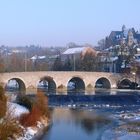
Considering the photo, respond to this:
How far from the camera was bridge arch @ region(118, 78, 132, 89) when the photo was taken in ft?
261

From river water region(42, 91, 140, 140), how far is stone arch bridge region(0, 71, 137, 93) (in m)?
15.9

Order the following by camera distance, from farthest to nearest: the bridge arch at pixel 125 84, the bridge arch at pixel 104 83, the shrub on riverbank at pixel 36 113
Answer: the bridge arch at pixel 104 83
the bridge arch at pixel 125 84
the shrub on riverbank at pixel 36 113

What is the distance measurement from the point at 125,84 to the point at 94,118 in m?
41.6

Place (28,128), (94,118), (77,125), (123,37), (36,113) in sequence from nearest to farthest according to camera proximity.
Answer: (28,128) < (36,113) < (77,125) < (94,118) < (123,37)

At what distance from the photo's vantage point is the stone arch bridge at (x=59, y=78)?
239 feet

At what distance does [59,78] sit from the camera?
77.1m

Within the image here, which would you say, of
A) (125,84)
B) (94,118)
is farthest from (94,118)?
(125,84)

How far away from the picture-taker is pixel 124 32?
148 metres

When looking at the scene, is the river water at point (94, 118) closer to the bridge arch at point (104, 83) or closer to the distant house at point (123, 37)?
the bridge arch at point (104, 83)

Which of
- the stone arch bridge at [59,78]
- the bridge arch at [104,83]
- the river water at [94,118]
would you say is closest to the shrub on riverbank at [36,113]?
the river water at [94,118]

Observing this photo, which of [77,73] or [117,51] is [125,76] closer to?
→ [77,73]

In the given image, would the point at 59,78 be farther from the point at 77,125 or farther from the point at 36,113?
the point at 36,113

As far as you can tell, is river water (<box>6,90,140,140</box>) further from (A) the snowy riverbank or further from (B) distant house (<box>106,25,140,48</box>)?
(B) distant house (<box>106,25,140,48</box>)

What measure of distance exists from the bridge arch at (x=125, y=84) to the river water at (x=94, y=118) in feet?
62.3
